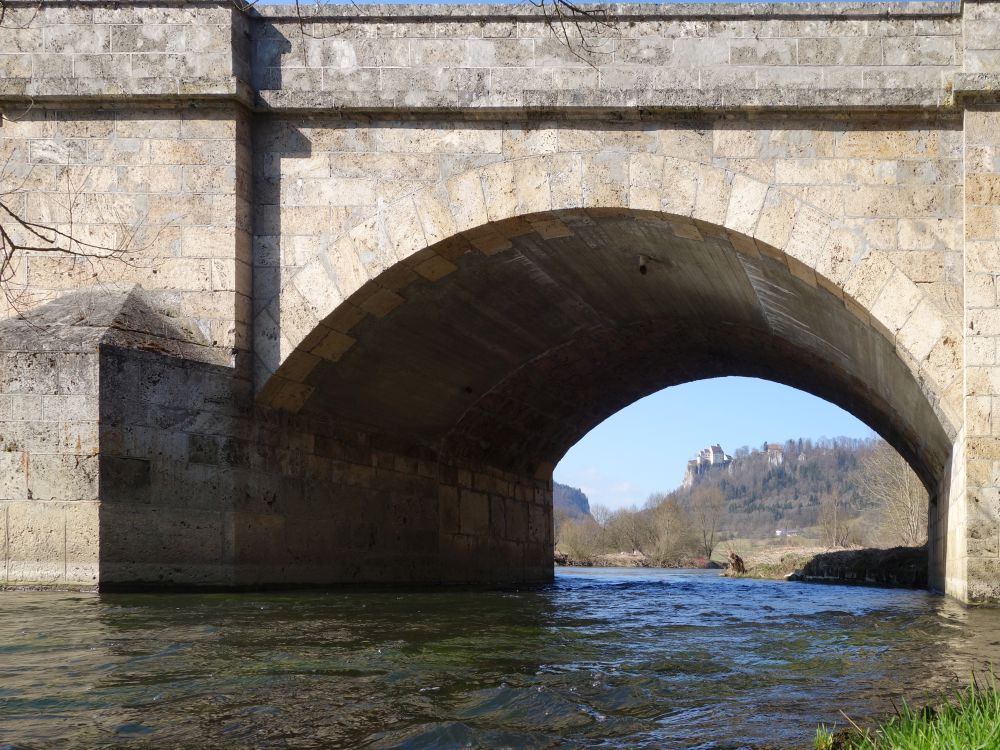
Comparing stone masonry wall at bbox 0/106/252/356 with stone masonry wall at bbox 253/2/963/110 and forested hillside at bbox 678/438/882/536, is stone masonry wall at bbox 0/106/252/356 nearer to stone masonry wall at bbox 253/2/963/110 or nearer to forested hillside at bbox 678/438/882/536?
stone masonry wall at bbox 253/2/963/110

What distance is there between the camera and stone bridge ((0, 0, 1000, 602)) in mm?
8742

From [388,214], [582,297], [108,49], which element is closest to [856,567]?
[582,297]

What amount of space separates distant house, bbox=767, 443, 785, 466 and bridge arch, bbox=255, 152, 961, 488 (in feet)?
560

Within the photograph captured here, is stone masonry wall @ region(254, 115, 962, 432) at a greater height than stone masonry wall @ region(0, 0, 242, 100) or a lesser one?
lesser

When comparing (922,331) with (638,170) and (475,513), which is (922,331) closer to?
(638,170)

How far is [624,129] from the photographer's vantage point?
373 inches

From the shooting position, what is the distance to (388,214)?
971cm

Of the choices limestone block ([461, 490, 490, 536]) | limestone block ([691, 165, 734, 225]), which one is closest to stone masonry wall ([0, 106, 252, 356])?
limestone block ([691, 165, 734, 225])

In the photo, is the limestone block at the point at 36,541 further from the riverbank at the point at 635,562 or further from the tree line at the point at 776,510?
the riverbank at the point at 635,562

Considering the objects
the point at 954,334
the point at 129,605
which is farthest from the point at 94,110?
the point at 954,334

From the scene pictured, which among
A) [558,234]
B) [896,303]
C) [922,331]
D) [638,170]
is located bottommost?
[922,331]

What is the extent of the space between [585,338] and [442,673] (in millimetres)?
8407

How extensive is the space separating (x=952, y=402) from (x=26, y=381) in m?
6.84

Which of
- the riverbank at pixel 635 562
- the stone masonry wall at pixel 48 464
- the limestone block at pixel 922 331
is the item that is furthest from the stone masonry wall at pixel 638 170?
the riverbank at pixel 635 562
